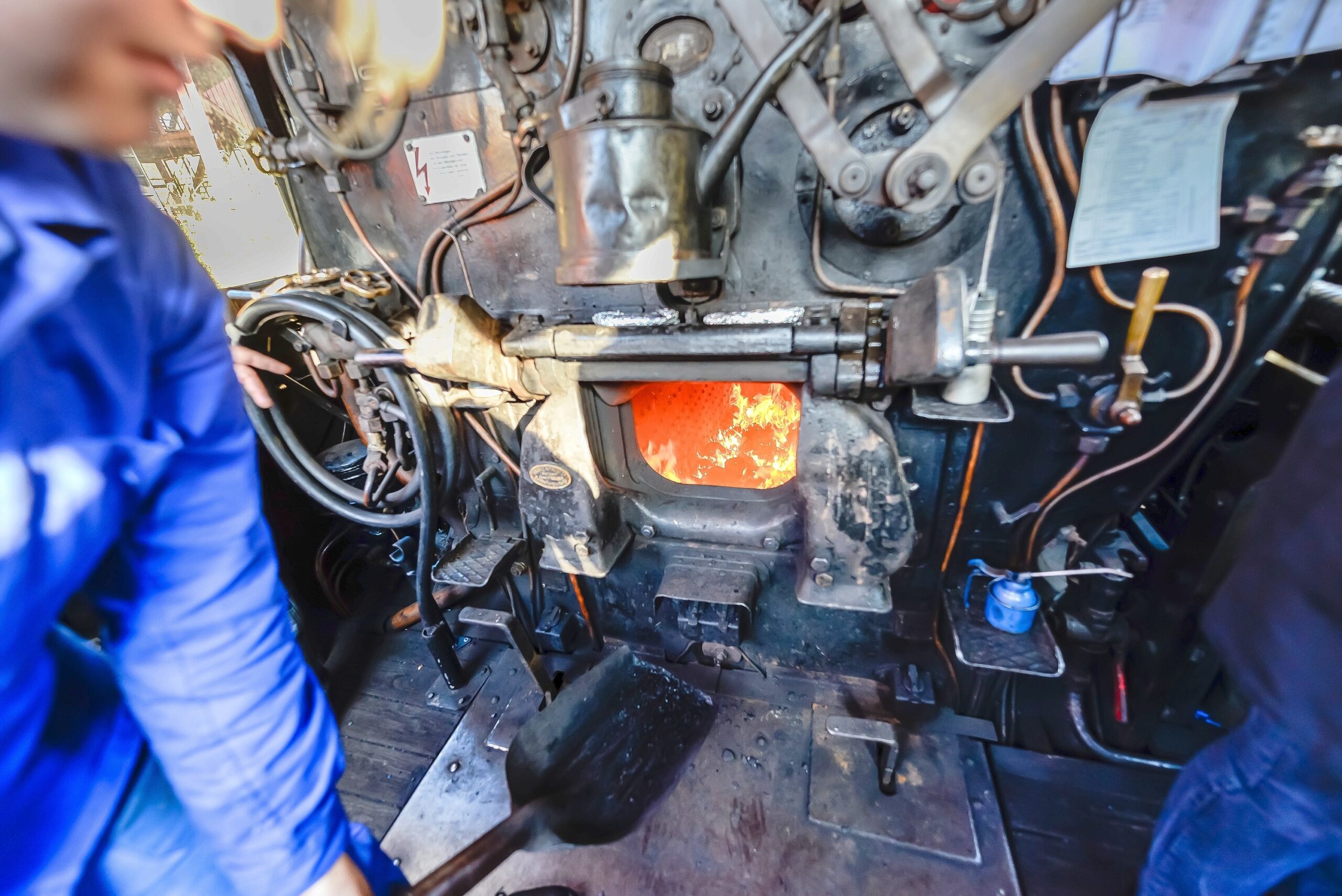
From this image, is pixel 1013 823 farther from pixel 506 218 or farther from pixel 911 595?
pixel 506 218

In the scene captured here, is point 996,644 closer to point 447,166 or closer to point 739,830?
point 739,830

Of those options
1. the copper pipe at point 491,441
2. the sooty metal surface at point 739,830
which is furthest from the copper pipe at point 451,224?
the sooty metal surface at point 739,830

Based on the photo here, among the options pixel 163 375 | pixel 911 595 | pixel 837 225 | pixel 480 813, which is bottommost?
pixel 480 813

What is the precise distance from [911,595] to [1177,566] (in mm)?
772

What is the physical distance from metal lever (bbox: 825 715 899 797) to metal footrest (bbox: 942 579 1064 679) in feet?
1.18

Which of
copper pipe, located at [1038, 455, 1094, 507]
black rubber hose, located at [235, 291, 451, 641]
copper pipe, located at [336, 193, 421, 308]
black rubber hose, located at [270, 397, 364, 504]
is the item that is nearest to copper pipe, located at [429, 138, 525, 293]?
copper pipe, located at [336, 193, 421, 308]

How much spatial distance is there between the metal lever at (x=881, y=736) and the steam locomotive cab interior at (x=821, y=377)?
0.06 ft

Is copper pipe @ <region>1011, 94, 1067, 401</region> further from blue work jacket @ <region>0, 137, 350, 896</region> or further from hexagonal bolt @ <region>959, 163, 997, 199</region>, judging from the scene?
blue work jacket @ <region>0, 137, 350, 896</region>

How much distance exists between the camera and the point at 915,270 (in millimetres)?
1409

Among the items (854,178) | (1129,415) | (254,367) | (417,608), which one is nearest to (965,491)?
(1129,415)

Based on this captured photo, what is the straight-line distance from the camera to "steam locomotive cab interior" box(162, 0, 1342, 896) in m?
1.10

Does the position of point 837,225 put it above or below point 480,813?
above

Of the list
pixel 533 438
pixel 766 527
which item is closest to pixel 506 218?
pixel 533 438

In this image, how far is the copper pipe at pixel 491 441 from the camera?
1.99 meters
